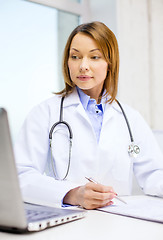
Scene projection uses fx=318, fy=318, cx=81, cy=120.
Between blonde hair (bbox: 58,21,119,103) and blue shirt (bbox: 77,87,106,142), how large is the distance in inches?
2.1

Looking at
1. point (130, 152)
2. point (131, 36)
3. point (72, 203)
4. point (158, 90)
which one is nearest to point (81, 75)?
point (130, 152)

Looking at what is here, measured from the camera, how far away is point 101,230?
2.40 ft

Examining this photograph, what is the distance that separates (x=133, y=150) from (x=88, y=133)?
201 millimetres

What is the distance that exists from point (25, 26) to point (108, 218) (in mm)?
1688

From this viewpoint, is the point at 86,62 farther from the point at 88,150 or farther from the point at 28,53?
the point at 28,53

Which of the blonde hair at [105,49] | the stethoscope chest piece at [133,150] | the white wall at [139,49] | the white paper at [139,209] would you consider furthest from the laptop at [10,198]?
the white wall at [139,49]

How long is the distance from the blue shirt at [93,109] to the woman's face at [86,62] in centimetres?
9

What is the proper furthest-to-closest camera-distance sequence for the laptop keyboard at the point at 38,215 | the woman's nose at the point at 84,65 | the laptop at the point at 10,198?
1. the woman's nose at the point at 84,65
2. the laptop keyboard at the point at 38,215
3. the laptop at the point at 10,198

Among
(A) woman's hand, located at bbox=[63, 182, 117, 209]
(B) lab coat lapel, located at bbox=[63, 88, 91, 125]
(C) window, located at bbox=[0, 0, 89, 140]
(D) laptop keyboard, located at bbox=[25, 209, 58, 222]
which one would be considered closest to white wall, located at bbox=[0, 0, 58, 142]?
(C) window, located at bbox=[0, 0, 89, 140]

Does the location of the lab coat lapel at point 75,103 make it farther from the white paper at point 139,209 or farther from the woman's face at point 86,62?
the white paper at point 139,209

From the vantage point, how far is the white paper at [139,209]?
84 centimetres

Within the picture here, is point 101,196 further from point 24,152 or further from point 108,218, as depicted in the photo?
point 24,152

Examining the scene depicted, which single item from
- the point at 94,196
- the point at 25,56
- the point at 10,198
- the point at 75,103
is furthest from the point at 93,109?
the point at 25,56

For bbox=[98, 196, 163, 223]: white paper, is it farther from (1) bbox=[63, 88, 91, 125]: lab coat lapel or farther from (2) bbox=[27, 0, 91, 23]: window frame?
(2) bbox=[27, 0, 91, 23]: window frame
